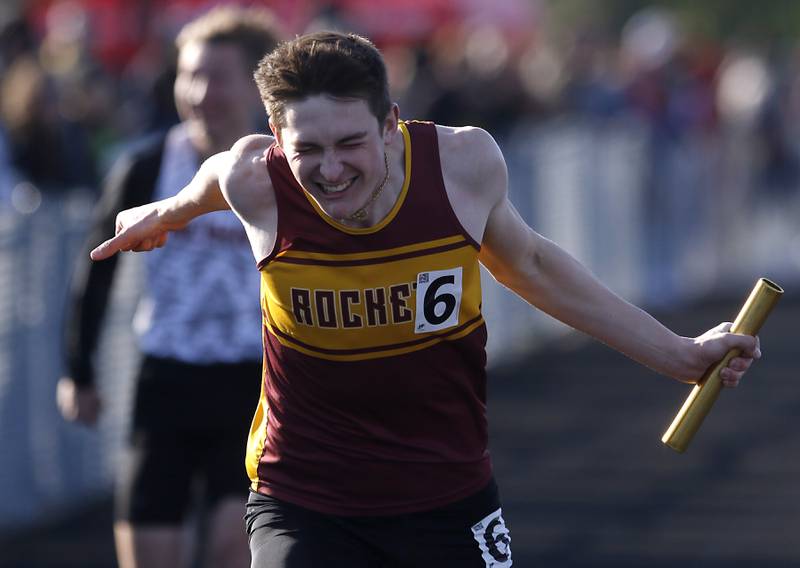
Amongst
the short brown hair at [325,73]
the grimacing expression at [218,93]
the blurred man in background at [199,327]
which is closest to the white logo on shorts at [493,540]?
the short brown hair at [325,73]

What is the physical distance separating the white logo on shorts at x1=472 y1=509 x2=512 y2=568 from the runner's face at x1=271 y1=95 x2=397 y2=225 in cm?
84

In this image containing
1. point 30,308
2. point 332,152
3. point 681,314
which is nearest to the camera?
point 332,152

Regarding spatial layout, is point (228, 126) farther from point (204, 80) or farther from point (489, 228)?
point (489, 228)

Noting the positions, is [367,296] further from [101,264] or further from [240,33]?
[101,264]

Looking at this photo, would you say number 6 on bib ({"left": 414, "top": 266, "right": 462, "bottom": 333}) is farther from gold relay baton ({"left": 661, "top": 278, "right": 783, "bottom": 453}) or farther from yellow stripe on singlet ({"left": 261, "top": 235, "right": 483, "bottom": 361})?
gold relay baton ({"left": 661, "top": 278, "right": 783, "bottom": 453})

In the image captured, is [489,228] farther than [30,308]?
No

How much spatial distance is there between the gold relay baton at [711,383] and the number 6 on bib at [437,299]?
0.61 metres

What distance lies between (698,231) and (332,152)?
15092 millimetres

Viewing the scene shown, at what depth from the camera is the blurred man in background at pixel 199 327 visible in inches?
218

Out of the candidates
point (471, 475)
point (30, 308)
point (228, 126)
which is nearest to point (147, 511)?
point (228, 126)

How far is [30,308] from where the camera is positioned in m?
9.19

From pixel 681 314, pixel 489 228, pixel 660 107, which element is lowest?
pixel 681 314

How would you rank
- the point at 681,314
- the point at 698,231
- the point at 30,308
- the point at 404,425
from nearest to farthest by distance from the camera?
the point at 404,425 → the point at 30,308 → the point at 681,314 → the point at 698,231

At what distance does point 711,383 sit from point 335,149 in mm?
1122
